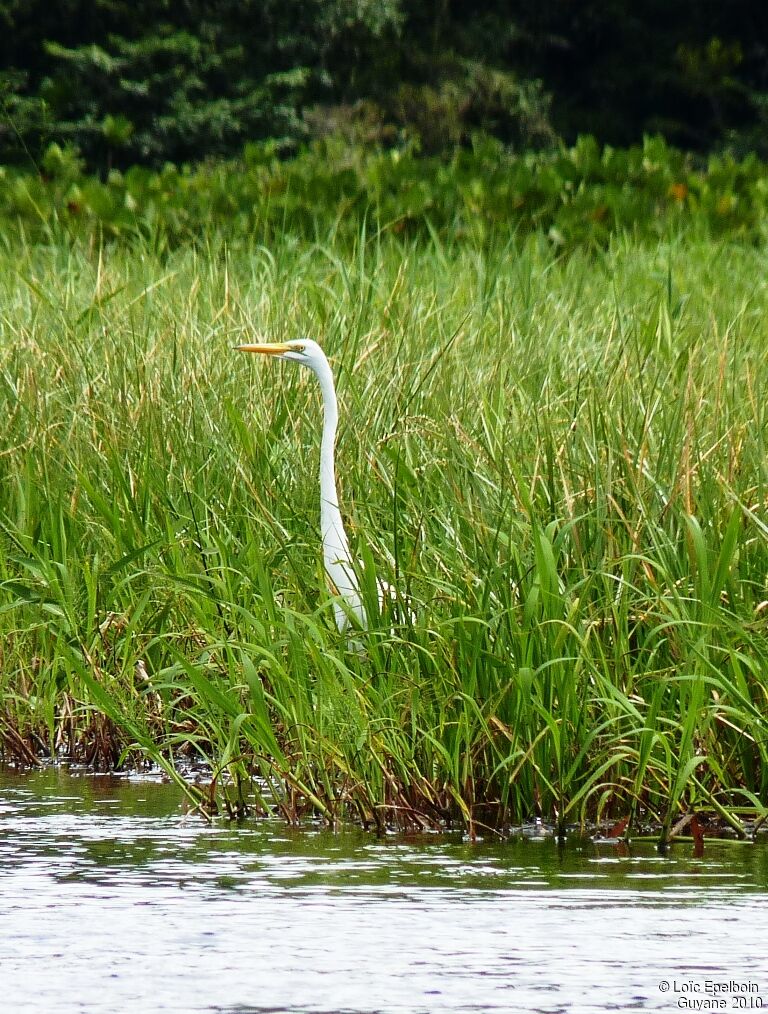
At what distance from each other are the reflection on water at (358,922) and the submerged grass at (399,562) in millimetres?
228

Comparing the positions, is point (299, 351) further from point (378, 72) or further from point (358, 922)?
point (378, 72)

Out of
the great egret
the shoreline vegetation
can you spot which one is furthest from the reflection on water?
the great egret

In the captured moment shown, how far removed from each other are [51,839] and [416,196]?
336 inches

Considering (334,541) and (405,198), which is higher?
(405,198)

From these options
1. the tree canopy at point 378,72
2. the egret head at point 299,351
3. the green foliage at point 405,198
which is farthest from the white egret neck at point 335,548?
the tree canopy at point 378,72

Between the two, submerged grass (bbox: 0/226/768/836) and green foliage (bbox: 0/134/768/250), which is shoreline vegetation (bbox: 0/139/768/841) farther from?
green foliage (bbox: 0/134/768/250)

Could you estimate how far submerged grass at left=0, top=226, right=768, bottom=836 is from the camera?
178 inches

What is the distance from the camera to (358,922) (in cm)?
373

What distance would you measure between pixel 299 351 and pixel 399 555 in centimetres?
85

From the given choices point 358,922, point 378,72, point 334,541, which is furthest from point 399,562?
point 378,72

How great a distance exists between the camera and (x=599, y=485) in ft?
16.2

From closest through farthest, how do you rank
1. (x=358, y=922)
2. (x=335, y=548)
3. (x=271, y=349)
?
(x=358, y=922) → (x=335, y=548) → (x=271, y=349)

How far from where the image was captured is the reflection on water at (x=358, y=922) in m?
3.35

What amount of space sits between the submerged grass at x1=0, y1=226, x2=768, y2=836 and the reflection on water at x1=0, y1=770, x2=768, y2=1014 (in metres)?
0.23
